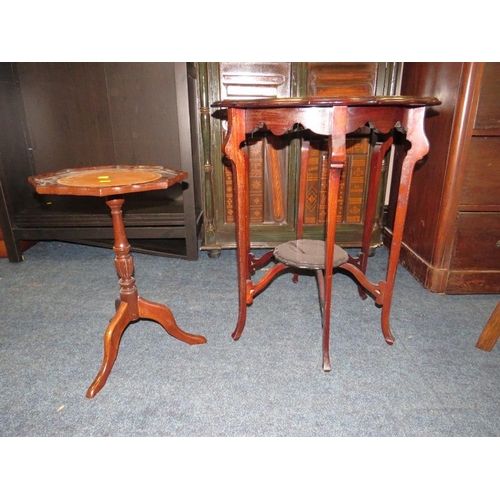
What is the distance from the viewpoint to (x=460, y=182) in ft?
5.33

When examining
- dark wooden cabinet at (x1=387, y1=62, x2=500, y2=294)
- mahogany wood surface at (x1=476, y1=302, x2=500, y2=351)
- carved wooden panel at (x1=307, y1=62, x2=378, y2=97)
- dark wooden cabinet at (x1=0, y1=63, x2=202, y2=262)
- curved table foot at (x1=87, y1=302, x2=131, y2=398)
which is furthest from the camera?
dark wooden cabinet at (x1=0, y1=63, x2=202, y2=262)

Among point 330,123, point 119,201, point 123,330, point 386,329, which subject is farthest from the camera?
point 386,329

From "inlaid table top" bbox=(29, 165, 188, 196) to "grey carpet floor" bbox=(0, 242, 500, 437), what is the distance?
26.2 inches

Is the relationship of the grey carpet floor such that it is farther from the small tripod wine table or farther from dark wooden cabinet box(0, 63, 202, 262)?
dark wooden cabinet box(0, 63, 202, 262)

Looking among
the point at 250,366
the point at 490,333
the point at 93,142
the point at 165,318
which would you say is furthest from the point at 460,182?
the point at 93,142

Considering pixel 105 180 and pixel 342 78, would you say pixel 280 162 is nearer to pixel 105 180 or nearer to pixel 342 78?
pixel 342 78

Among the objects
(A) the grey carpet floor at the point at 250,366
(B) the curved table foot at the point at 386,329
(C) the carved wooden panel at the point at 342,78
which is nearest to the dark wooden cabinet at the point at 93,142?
(A) the grey carpet floor at the point at 250,366

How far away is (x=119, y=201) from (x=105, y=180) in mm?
82

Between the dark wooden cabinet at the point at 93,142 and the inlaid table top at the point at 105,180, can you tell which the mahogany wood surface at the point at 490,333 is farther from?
the dark wooden cabinet at the point at 93,142

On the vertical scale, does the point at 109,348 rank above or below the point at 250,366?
above

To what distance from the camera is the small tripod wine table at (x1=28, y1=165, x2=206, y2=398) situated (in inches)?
40.1

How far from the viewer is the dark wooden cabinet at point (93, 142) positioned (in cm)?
218

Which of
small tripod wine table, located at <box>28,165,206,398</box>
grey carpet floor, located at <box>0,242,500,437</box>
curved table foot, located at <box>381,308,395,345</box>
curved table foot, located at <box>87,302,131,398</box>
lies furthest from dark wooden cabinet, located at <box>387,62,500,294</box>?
curved table foot, located at <box>87,302,131,398</box>
